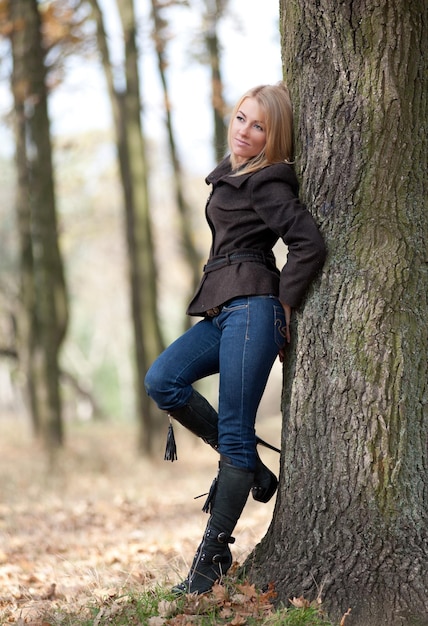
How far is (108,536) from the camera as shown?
6727 millimetres

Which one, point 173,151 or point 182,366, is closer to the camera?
point 182,366

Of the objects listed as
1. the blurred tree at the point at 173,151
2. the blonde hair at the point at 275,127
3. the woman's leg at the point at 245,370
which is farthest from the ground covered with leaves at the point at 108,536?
the blurred tree at the point at 173,151

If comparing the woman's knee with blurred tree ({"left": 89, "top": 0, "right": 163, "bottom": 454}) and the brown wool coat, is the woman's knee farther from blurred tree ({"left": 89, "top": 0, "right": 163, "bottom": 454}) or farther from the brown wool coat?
blurred tree ({"left": 89, "top": 0, "right": 163, "bottom": 454})

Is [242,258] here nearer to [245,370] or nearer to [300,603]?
Answer: [245,370]

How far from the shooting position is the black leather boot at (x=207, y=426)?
388 cm

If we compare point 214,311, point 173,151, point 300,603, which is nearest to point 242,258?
point 214,311

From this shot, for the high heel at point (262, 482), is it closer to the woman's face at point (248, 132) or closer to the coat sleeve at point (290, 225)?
the coat sleeve at point (290, 225)

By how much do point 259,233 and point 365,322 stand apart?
0.68 metres

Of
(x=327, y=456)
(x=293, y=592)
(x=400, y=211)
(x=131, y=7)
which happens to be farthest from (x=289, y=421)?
(x=131, y=7)

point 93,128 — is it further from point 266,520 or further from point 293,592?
point 293,592

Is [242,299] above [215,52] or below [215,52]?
A: below

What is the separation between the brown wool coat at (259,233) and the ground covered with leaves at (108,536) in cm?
137

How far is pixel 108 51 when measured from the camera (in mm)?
12969

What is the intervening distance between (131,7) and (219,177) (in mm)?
9212
